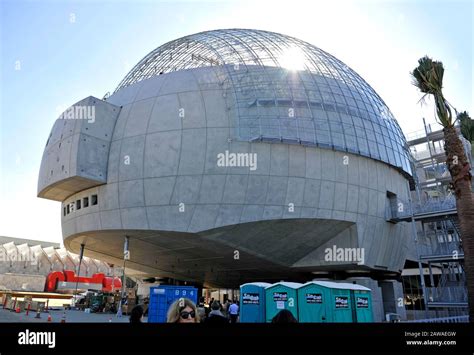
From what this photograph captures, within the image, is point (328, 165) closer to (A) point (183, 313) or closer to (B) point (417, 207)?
(B) point (417, 207)

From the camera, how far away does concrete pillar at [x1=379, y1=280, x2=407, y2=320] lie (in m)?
35.1

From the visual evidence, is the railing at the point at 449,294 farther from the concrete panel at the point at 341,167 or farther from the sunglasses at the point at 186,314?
the sunglasses at the point at 186,314

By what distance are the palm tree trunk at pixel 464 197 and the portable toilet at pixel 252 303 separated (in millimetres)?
9194

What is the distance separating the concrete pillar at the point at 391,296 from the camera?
3512 centimetres

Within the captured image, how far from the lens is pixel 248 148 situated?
2777 centimetres

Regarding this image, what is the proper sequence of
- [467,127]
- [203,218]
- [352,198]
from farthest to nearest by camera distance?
1. [352,198]
2. [203,218]
3. [467,127]

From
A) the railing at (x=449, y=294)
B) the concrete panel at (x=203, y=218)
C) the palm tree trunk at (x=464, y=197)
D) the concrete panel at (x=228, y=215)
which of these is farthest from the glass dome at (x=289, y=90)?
the palm tree trunk at (x=464, y=197)

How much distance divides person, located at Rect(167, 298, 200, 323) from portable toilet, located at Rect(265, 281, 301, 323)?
1458 cm

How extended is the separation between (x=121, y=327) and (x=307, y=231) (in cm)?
2661

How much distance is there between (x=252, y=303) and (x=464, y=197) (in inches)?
435

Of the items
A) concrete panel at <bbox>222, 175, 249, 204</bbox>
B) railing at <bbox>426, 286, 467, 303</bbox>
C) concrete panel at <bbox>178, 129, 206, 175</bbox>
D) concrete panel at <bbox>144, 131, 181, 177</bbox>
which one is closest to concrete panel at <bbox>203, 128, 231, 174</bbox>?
concrete panel at <bbox>178, 129, 206, 175</bbox>

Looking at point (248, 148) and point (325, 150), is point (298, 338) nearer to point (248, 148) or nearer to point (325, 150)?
point (248, 148)

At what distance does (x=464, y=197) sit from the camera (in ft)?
54.8

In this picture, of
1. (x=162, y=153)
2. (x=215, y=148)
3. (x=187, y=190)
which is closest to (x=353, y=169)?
(x=215, y=148)
